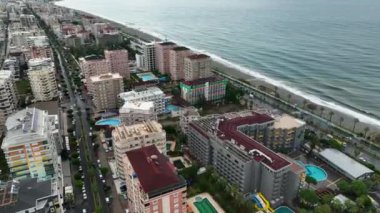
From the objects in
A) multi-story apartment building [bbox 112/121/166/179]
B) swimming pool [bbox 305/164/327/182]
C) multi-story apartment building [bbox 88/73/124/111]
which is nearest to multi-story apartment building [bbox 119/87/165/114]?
multi-story apartment building [bbox 88/73/124/111]

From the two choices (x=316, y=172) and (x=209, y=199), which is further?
(x=316, y=172)

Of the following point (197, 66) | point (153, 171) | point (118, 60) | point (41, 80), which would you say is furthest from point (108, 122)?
point (118, 60)

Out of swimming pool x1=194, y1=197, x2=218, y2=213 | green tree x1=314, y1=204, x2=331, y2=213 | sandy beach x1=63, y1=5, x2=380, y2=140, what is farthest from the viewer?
sandy beach x1=63, y1=5, x2=380, y2=140

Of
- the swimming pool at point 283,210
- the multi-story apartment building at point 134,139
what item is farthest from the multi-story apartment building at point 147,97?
the swimming pool at point 283,210

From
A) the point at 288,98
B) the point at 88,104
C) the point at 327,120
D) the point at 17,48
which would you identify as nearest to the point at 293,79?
the point at 288,98

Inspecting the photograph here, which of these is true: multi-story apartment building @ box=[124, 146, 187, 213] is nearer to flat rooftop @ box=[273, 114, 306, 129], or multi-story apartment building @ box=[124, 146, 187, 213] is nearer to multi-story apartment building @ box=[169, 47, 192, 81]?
flat rooftop @ box=[273, 114, 306, 129]

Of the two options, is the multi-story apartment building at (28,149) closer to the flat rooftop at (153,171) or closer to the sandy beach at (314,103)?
the flat rooftop at (153,171)

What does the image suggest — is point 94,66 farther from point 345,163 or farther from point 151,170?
point 345,163
